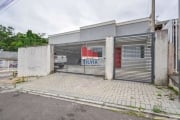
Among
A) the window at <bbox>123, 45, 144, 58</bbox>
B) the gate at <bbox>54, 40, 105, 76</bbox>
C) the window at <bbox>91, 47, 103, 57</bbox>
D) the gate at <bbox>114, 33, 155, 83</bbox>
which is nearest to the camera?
the gate at <bbox>114, 33, 155, 83</bbox>

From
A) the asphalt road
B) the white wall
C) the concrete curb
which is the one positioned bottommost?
the asphalt road

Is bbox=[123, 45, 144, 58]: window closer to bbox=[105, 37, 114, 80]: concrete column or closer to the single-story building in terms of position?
the single-story building

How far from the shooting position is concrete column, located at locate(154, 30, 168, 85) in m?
6.71

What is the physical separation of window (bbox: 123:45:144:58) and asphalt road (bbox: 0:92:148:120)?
676 centimetres

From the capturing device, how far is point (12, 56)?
33.2m

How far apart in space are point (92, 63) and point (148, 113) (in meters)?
6.07

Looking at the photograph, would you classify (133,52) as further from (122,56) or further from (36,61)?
(36,61)

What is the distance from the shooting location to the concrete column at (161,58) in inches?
264

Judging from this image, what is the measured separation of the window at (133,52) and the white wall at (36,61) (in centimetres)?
567

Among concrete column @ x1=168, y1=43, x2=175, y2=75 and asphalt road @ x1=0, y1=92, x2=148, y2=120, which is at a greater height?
concrete column @ x1=168, y1=43, x2=175, y2=75

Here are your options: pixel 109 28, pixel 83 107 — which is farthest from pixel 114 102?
pixel 109 28

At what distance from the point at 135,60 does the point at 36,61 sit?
7.77 meters

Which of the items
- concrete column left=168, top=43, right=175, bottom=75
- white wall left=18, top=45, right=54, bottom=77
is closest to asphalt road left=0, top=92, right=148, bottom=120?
concrete column left=168, top=43, right=175, bottom=75

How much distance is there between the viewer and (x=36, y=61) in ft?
37.6
